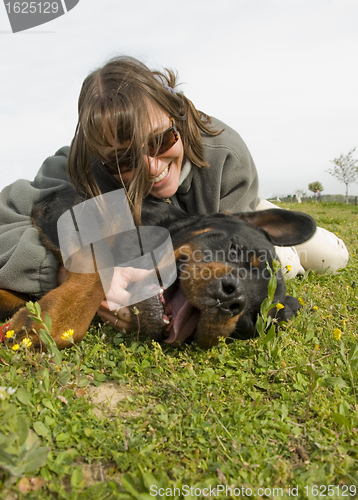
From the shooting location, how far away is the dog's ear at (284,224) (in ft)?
9.65

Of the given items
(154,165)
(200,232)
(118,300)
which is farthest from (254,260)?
(154,165)

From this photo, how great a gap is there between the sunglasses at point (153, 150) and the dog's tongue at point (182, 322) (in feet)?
3.58

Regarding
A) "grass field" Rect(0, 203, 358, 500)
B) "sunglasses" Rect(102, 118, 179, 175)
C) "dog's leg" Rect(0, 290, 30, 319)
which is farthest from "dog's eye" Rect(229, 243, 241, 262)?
"dog's leg" Rect(0, 290, 30, 319)

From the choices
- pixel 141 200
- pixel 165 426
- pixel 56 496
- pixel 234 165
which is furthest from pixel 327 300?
pixel 56 496

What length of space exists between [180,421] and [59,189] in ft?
7.23

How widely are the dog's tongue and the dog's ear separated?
909mm

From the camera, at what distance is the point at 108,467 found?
151 centimetres

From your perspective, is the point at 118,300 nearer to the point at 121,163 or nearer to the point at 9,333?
the point at 9,333

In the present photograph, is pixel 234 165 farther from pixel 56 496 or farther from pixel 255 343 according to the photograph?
pixel 56 496

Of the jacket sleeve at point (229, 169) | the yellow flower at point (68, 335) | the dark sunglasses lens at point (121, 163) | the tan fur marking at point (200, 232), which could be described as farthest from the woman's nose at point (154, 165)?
the yellow flower at point (68, 335)

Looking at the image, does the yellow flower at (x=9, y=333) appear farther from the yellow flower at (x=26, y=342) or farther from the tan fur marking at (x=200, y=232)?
the tan fur marking at (x=200, y=232)

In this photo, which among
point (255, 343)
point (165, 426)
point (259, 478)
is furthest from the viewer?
point (255, 343)

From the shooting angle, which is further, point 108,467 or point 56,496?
point 108,467

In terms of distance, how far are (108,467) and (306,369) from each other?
1.23 m
